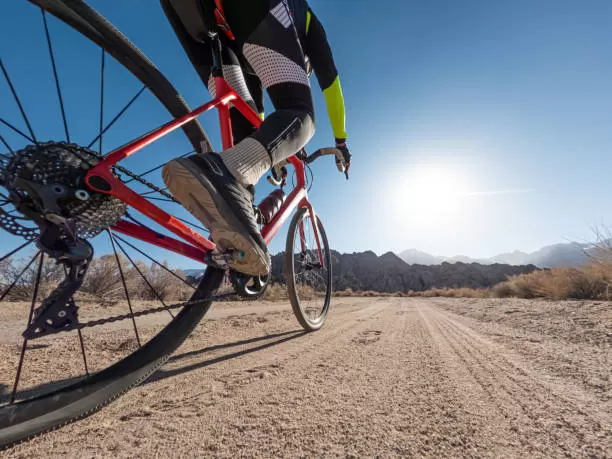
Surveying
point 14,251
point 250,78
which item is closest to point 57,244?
point 14,251

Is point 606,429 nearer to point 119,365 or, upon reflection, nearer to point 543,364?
point 543,364

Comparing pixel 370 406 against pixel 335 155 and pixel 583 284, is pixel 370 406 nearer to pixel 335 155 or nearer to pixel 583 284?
pixel 335 155

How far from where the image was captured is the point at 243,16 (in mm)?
1121

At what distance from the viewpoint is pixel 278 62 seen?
113 centimetres

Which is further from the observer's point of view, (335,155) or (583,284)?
(583,284)

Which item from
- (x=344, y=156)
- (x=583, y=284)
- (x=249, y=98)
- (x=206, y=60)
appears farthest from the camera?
(x=583, y=284)

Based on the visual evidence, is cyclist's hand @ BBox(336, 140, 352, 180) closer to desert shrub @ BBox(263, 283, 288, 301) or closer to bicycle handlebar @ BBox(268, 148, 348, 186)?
bicycle handlebar @ BBox(268, 148, 348, 186)

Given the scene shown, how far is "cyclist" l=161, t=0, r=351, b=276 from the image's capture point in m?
0.84

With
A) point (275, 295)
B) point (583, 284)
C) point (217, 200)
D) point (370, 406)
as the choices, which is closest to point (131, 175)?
point (217, 200)

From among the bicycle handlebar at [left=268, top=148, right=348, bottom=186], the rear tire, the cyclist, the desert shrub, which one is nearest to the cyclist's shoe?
the cyclist

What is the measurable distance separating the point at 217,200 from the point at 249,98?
113cm

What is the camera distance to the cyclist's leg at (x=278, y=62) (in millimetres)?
1064

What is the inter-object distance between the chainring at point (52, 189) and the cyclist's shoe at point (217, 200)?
1.09ft

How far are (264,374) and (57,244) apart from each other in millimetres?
771
